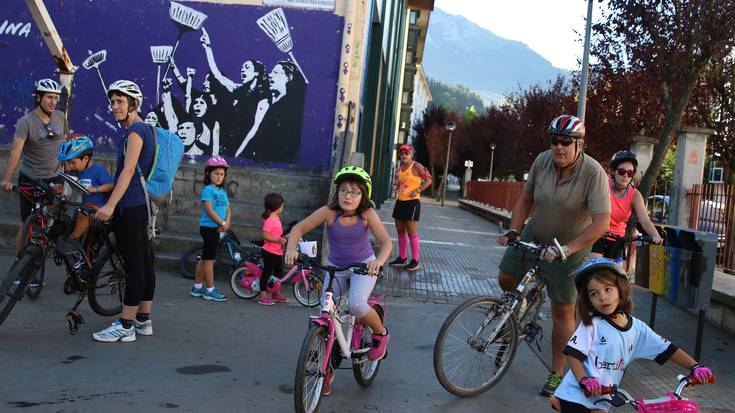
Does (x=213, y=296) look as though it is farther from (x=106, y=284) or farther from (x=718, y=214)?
(x=718, y=214)

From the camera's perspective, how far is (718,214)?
10.1m

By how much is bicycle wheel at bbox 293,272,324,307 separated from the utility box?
323 centimetres

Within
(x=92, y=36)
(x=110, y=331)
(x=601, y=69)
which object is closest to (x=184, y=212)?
(x=92, y=36)

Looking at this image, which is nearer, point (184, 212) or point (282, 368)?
point (282, 368)

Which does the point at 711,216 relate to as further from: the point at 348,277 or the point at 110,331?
the point at 110,331

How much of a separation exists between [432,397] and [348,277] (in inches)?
40.2

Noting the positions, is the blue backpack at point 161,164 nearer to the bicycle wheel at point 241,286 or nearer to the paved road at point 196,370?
the paved road at point 196,370

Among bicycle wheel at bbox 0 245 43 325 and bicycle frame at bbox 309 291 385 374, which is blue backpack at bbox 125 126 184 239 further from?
bicycle frame at bbox 309 291 385 374

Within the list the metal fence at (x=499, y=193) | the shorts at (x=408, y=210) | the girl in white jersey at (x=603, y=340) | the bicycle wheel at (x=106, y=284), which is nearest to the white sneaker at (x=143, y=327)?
the bicycle wheel at (x=106, y=284)

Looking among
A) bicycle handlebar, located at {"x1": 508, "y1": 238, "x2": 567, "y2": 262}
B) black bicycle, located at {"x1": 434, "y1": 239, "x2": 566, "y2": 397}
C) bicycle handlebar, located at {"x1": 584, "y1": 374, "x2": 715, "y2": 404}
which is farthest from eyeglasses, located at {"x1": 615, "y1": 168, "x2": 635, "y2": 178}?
bicycle handlebar, located at {"x1": 584, "y1": 374, "x2": 715, "y2": 404}

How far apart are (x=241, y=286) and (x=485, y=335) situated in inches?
150

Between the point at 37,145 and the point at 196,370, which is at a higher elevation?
the point at 37,145

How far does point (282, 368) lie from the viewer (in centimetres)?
532

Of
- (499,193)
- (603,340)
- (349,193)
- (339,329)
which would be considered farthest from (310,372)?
(499,193)
